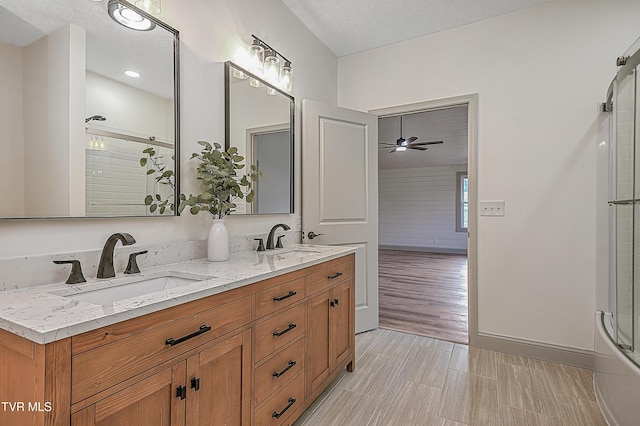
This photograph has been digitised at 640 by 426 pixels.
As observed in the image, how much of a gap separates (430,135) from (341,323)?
503 cm

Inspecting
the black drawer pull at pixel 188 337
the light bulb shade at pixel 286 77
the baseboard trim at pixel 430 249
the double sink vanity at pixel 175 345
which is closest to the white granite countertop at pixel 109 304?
the double sink vanity at pixel 175 345

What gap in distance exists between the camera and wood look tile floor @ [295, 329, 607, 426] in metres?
1.73

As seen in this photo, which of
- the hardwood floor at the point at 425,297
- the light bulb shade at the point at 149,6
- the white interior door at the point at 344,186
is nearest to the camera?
the light bulb shade at the point at 149,6

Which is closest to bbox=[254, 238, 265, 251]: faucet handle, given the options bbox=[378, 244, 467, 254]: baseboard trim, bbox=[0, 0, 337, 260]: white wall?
bbox=[0, 0, 337, 260]: white wall

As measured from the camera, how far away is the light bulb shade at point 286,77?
245cm

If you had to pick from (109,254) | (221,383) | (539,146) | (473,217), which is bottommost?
(221,383)

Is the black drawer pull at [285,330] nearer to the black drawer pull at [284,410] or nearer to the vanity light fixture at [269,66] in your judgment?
the black drawer pull at [284,410]

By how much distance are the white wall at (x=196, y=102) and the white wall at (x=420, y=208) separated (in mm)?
6999

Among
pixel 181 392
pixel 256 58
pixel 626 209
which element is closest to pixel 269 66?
pixel 256 58

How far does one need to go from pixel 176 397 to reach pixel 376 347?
6.49 feet

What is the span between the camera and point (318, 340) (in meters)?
1.82

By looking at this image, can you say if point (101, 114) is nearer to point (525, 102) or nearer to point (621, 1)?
point (525, 102)

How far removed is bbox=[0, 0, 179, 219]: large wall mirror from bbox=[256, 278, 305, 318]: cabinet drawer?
0.68 metres

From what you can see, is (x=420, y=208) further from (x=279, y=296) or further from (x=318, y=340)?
(x=279, y=296)
